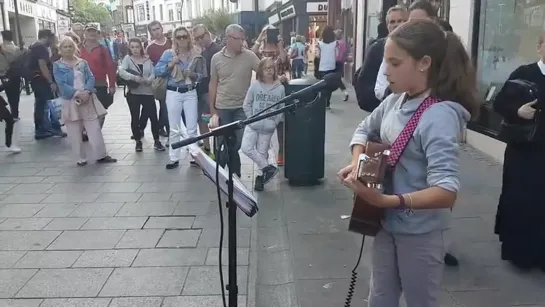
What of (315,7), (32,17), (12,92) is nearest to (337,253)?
(12,92)

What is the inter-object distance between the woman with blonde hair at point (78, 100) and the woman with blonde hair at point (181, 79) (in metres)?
1.05

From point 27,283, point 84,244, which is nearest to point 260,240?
point 84,244

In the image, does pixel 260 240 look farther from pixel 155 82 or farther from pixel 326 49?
pixel 326 49

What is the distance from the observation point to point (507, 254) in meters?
3.95

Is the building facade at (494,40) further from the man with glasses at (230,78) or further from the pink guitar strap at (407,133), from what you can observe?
the pink guitar strap at (407,133)

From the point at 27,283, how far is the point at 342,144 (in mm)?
5590

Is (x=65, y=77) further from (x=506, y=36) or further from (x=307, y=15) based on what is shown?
(x=307, y=15)

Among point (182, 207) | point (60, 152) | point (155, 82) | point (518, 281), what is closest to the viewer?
point (518, 281)

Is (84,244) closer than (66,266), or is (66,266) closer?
(66,266)

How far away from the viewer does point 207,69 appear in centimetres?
762

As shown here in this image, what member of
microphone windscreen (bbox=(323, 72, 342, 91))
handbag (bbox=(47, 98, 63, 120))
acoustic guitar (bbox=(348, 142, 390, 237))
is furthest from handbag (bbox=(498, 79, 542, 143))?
handbag (bbox=(47, 98, 63, 120))

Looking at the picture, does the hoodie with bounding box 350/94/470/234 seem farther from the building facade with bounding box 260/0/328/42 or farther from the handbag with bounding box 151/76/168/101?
the building facade with bounding box 260/0/328/42

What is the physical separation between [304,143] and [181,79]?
1.98 m

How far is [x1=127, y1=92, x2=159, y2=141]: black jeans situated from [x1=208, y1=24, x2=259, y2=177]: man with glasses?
2126mm
